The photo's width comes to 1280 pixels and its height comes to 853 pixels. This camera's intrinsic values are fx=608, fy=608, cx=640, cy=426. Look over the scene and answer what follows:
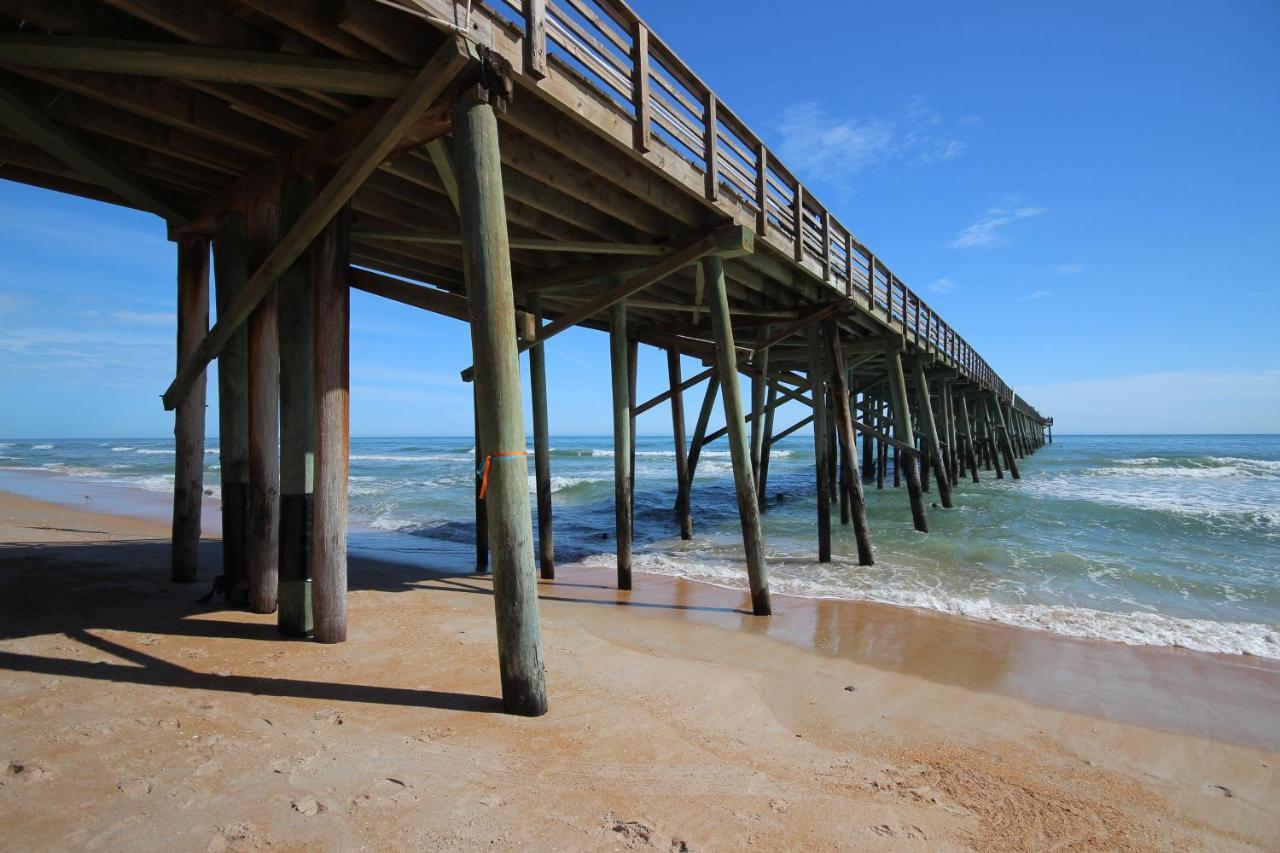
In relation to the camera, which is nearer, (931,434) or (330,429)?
(330,429)

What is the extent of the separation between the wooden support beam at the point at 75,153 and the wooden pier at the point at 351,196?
0.07ft

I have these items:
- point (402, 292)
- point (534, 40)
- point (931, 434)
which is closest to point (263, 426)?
point (402, 292)

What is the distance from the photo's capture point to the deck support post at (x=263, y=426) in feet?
14.6

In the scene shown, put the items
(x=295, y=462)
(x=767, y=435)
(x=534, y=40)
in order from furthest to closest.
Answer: (x=767, y=435), (x=295, y=462), (x=534, y=40)

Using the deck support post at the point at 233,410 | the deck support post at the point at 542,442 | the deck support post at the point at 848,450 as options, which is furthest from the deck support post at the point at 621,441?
the deck support post at the point at 233,410

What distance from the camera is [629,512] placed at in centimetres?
747

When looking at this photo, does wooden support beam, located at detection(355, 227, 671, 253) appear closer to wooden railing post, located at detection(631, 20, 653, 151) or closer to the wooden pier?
the wooden pier

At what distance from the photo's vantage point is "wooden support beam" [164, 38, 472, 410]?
307 centimetres

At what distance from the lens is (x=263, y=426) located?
445 centimetres

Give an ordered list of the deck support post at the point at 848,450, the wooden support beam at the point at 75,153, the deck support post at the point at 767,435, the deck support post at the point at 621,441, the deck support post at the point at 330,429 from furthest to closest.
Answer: the deck support post at the point at 767,435 < the deck support post at the point at 848,450 < the deck support post at the point at 621,441 < the deck support post at the point at 330,429 < the wooden support beam at the point at 75,153

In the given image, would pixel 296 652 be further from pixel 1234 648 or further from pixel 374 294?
pixel 1234 648

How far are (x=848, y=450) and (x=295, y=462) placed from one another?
24.1 feet

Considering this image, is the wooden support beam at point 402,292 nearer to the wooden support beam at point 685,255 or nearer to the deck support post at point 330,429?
the deck support post at point 330,429

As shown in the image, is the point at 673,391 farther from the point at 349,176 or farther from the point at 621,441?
the point at 349,176
